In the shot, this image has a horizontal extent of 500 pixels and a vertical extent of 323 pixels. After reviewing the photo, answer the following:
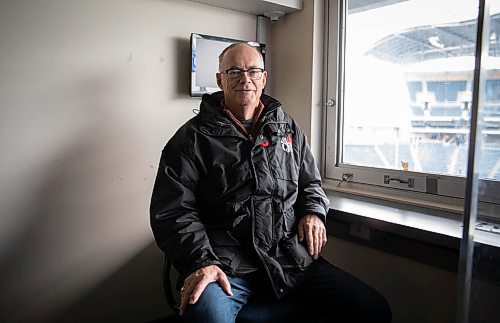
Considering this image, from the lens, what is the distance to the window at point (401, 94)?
5.31 feet

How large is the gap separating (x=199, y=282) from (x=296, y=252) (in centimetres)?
40

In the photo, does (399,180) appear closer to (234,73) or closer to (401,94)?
(401,94)

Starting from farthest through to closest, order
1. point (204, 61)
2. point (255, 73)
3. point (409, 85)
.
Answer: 1. point (204, 61)
2. point (409, 85)
3. point (255, 73)

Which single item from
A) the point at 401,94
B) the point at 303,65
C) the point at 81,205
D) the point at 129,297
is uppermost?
the point at 303,65

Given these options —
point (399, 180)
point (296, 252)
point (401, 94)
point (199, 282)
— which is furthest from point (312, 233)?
point (401, 94)

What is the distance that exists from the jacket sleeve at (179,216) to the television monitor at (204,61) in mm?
562

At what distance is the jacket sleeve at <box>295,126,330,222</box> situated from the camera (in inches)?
60.2

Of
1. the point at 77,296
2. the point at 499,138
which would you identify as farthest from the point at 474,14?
the point at 77,296

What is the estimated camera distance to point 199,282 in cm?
118

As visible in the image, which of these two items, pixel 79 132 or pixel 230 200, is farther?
pixel 79 132

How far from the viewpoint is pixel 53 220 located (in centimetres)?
160

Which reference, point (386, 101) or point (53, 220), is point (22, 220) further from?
point (386, 101)

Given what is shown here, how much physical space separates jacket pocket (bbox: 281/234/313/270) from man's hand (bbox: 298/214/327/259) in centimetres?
3

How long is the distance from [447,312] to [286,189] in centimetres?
82
